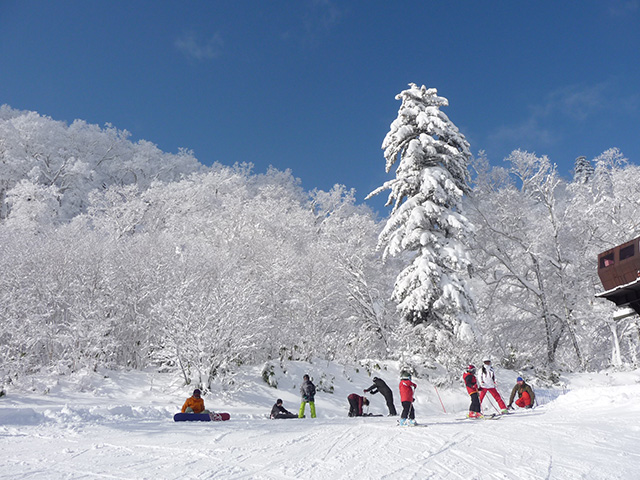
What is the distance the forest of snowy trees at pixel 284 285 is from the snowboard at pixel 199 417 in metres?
3.05

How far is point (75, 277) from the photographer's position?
1573 centimetres

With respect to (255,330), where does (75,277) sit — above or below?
above

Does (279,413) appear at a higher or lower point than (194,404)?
lower

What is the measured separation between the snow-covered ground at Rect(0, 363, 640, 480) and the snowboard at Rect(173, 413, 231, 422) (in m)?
0.52

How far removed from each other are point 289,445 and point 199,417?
3.84 meters

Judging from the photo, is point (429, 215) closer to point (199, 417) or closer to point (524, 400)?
point (524, 400)

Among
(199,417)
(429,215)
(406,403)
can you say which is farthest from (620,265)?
(199,417)

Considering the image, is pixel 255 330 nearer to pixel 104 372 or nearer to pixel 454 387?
pixel 104 372

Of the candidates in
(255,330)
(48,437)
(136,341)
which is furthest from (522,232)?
(48,437)

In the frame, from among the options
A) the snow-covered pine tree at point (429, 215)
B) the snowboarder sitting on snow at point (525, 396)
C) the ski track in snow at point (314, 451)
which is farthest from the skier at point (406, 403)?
the snow-covered pine tree at point (429, 215)

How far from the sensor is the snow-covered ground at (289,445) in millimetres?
4934

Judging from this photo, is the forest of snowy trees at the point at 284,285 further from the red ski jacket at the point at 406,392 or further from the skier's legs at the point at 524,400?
the red ski jacket at the point at 406,392

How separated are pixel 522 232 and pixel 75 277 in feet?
71.6

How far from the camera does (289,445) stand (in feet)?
21.1
